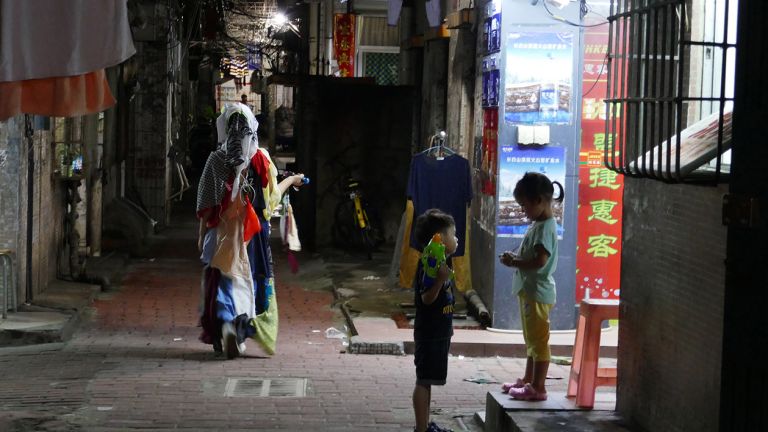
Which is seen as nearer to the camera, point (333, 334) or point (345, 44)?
point (333, 334)

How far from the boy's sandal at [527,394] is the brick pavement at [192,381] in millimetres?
514

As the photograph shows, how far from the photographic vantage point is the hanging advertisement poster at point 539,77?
1140 centimetres

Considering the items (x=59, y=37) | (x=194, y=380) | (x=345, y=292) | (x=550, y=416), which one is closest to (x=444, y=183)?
(x=345, y=292)

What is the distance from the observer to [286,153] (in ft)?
149

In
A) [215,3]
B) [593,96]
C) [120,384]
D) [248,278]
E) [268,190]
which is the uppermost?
[215,3]

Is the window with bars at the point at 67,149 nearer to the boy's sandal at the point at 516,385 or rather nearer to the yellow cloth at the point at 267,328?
the yellow cloth at the point at 267,328

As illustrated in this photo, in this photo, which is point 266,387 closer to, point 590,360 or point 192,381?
point 192,381

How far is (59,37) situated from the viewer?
6973 mm

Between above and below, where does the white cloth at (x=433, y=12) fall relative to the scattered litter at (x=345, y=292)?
above

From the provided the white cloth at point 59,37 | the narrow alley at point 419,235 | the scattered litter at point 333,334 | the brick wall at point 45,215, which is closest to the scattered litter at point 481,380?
the narrow alley at point 419,235

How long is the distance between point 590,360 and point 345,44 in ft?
69.1

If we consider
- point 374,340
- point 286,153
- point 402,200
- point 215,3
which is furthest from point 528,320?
point 286,153

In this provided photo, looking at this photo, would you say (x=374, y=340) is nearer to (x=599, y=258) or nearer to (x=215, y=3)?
(x=599, y=258)

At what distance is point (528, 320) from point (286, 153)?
→ 37.7 metres
